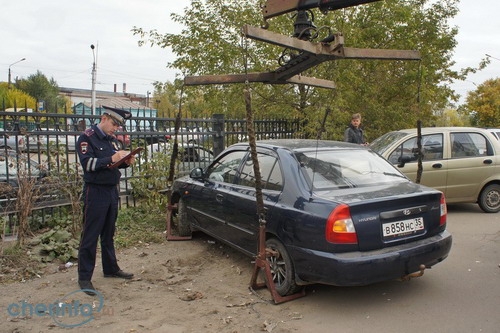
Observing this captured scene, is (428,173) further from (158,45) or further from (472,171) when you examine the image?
(158,45)

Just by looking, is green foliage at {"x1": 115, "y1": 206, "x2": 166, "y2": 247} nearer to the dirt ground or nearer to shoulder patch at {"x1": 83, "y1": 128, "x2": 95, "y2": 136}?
the dirt ground

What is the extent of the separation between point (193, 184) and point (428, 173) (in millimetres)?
4602

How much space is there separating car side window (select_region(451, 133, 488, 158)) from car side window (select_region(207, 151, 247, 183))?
189 inches

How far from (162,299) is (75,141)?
3.16 metres

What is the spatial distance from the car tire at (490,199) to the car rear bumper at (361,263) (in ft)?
16.0

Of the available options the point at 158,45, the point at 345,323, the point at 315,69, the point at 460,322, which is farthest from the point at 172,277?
the point at 158,45

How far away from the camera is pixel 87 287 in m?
4.41

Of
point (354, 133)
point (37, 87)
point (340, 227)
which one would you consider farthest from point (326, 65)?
point (37, 87)

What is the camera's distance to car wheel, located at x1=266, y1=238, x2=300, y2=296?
13.2ft

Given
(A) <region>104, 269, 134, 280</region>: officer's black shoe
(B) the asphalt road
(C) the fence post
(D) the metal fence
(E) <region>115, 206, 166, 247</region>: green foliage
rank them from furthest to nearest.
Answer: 1. (C) the fence post
2. (E) <region>115, 206, 166, 247</region>: green foliage
3. (D) the metal fence
4. (A) <region>104, 269, 134, 280</region>: officer's black shoe
5. (B) the asphalt road

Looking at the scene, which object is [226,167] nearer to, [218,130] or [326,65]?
[218,130]

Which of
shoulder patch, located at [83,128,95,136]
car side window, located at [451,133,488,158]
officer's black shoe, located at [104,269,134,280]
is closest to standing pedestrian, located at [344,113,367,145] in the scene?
car side window, located at [451,133,488,158]

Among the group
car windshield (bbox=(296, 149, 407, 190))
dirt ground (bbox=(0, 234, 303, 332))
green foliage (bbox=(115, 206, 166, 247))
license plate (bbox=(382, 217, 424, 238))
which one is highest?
car windshield (bbox=(296, 149, 407, 190))

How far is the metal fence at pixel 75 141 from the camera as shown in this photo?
5.77 meters
